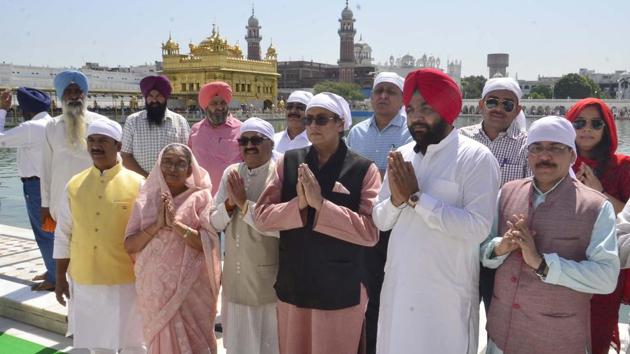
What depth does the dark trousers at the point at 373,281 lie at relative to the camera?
2.71 meters

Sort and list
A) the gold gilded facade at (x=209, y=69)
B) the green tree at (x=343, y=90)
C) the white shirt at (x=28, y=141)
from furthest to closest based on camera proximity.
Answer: the green tree at (x=343, y=90)
the gold gilded facade at (x=209, y=69)
the white shirt at (x=28, y=141)

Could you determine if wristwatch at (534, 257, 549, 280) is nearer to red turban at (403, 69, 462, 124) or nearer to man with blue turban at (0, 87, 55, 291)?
red turban at (403, 69, 462, 124)

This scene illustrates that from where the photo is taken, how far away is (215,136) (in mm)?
3543

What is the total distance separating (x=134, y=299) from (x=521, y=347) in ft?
5.89

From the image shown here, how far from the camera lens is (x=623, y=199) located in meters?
2.37

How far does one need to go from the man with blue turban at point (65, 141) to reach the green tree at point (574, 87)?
218 feet

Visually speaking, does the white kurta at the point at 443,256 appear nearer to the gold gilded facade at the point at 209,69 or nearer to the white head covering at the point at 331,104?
the white head covering at the point at 331,104

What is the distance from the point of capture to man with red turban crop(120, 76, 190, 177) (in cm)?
350

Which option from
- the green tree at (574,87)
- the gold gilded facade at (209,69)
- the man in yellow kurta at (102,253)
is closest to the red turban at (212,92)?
the man in yellow kurta at (102,253)

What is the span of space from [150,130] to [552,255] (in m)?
2.57

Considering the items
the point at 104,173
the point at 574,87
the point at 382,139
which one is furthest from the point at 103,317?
the point at 574,87

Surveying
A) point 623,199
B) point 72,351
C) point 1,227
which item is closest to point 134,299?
point 72,351

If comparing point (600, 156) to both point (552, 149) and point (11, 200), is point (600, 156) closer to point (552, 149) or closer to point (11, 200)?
point (552, 149)

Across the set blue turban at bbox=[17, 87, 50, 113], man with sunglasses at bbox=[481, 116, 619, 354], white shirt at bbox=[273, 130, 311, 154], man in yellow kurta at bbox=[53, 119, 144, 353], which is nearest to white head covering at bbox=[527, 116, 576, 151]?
man with sunglasses at bbox=[481, 116, 619, 354]
